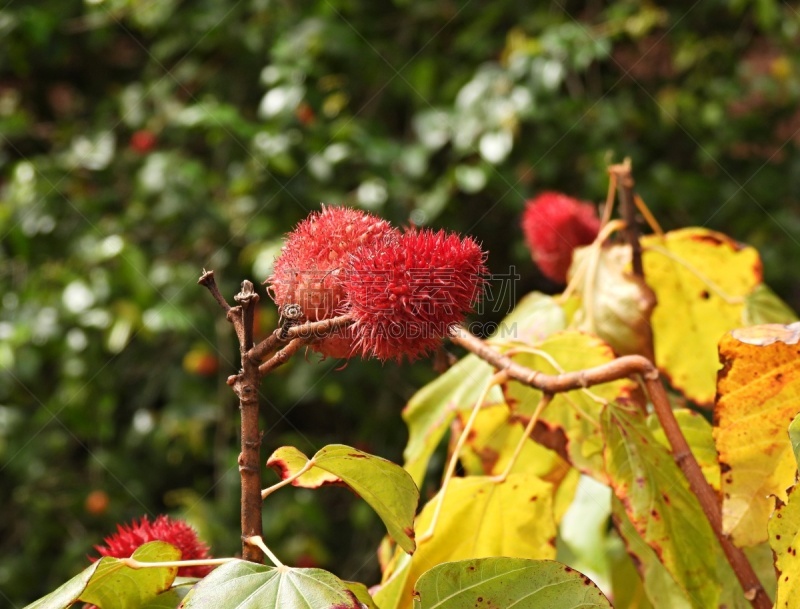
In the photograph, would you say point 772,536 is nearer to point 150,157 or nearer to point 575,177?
point 575,177

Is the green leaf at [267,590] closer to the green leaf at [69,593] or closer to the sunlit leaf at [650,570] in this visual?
the green leaf at [69,593]

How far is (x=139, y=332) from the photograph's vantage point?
6.01 feet

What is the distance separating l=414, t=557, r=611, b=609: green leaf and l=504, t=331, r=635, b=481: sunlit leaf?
0.17m

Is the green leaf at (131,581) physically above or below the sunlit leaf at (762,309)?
below

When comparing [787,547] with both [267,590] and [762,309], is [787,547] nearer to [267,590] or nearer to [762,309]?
A: [267,590]

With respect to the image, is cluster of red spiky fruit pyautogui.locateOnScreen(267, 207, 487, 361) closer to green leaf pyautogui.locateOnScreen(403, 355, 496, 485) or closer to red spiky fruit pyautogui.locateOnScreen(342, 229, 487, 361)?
red spiky fruit pyautogui.locateOnScreen(342, 229, 487, 361)

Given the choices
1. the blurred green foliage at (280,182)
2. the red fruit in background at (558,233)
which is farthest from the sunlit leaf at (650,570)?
the blurred green foliage at (280,182)

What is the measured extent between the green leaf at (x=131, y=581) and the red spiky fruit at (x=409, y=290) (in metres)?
0.16

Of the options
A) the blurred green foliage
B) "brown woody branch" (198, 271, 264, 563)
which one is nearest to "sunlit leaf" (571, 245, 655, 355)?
"brown woody branch" (198, 271, 264, 563)

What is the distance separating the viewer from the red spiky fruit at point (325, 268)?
50 centimetres

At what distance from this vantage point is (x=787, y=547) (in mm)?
422

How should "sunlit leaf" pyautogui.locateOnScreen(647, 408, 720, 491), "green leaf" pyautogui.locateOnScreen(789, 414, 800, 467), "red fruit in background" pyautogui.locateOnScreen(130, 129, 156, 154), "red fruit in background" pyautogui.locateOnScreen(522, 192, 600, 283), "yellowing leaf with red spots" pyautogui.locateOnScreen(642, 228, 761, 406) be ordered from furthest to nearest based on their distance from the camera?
"red fruit in background" pyautogui.locateOnScreen(130, 129, 156, 154) < "red fruit in background" pyautogui.locateOnScreen(522, 192, 600, 283) < "yellowing leaf with red spots" pyautogui.locateOnScreen(642, 228, 761, 406) < "sunlit leaf" pyautogui.locateOnScreen(647, 408, 720, 491) < "green leaf" pyautogui.locateOnScreen(789, 414, 800, 467)

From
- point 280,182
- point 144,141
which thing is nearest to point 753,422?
point 280,182

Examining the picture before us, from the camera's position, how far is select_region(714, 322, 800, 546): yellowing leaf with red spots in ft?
1.68
